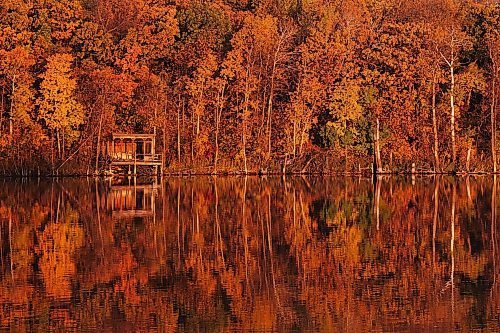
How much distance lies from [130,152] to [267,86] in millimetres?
10901

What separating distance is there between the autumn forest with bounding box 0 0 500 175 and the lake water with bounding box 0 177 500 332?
2312cm

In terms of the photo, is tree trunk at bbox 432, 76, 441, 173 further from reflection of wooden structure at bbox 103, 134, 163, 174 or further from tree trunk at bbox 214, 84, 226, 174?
reflection of wooden structure at bbox 103, 134, 163, 174

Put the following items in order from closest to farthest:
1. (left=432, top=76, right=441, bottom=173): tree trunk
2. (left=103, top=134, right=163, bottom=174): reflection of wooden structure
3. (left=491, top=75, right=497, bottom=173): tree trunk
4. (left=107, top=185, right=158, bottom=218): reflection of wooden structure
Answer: (left=107, top=185, right=158, bottom=218): reflection of wooden structure
(left=103, top=134, right=163, bottom=174): reflection of wooden structure
(left=491, top=75, right=497, bottom=173): tree trunk
(left=432, top=76, right=441, bottom=173): tree trunk

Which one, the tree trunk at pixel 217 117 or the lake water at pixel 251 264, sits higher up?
the tree trunk at pixel 217 117

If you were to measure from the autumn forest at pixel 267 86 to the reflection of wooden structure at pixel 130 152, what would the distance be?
906mm

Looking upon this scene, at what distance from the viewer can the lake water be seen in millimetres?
13555

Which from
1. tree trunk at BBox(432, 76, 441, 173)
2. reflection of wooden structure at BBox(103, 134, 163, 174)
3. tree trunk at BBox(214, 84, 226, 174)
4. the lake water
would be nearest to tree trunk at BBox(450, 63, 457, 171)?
tree trunk at BBox(432, 76, 441, 173)

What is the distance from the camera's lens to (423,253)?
65.8 ft

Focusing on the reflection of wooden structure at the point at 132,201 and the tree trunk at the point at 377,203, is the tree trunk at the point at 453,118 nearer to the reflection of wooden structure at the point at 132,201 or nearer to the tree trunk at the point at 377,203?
the tree trunk at the point at 377,203

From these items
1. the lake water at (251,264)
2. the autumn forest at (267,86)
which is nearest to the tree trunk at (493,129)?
the autumn forest at (267,86)

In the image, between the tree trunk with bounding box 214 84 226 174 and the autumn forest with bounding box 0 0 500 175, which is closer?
the autumn forest with bounding box 0 0 500 175

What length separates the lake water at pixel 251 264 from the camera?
13.6 metres

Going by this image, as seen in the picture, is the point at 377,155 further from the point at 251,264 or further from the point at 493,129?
the point at 251,264

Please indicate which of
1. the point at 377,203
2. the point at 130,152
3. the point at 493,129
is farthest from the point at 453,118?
the point at 377,203
